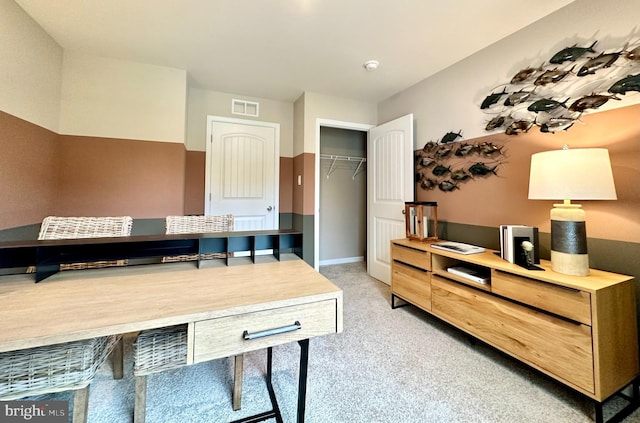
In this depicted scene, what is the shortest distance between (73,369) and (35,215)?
6.69ft

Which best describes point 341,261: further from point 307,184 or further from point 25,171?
point 25,171

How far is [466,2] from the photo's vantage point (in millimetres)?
1759

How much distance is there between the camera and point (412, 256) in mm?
2354

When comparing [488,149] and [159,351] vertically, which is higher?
[488,149]

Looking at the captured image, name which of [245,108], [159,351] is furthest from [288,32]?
[159,351]

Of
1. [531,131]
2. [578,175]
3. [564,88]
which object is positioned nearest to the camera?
[578,175]

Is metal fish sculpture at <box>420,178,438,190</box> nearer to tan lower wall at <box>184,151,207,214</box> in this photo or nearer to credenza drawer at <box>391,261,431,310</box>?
credenza drawer at <box>391,261,431,310</box>

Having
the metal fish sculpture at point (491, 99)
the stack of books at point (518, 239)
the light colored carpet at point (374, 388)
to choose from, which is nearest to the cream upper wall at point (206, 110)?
the light colored carpet at point (374, 388)

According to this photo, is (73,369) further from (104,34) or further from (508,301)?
(104,34)

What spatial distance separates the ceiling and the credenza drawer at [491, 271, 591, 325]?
193cm

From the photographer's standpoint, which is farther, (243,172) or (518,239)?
(243,172)

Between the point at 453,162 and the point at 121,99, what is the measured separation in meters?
3.51

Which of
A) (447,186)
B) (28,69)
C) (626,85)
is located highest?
(28,69)

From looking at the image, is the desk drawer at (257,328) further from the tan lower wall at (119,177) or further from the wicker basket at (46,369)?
the tan lower wall at (119,177)
